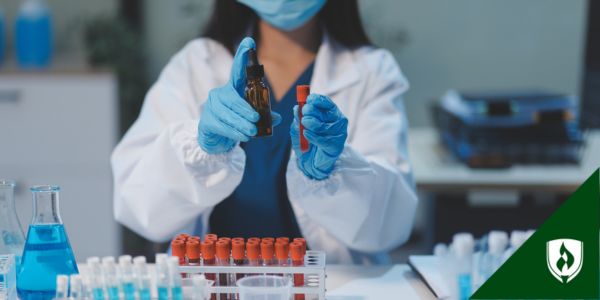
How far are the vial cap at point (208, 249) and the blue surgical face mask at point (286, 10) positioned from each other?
65cm

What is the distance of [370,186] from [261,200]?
265 millimetres

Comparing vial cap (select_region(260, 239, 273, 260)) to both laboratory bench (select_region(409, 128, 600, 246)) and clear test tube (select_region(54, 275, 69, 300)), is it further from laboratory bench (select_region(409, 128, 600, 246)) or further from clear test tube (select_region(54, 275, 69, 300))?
laboratory bench (select_region(409, 128, 600, 246))

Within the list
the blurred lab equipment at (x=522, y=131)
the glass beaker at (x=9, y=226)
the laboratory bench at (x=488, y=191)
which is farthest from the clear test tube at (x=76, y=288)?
the blurred lab equipment at (x=522, y=131)

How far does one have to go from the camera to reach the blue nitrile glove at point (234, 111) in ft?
3.97

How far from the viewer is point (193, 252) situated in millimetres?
1115

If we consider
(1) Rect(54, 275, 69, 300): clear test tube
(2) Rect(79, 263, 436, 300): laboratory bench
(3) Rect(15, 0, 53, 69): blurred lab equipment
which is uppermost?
(3) Rect(15, 0, 53, 69): blurred lab equipment

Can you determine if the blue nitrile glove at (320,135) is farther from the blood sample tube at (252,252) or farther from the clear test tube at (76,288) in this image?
the clear test tube at (76,288)

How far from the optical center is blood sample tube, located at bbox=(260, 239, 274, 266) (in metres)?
1.12

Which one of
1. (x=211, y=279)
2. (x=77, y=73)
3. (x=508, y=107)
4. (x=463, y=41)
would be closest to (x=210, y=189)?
(x=211, y=279)

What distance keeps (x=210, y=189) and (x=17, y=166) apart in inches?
65.2

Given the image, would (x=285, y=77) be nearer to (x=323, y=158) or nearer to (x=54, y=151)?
(x=323, y=158)

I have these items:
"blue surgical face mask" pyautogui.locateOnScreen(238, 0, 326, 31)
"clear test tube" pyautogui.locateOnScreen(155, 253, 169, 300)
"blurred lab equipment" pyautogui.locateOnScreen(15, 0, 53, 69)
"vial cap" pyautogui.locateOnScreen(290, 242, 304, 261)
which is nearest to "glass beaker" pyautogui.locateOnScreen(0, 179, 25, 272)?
"clear test tube" pyautogui.locateOnScreen(155, 253, 169, 300)

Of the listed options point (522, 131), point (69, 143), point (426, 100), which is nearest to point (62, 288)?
point (522, 131)

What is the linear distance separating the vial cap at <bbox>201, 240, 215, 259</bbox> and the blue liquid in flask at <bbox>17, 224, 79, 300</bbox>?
179 mm
